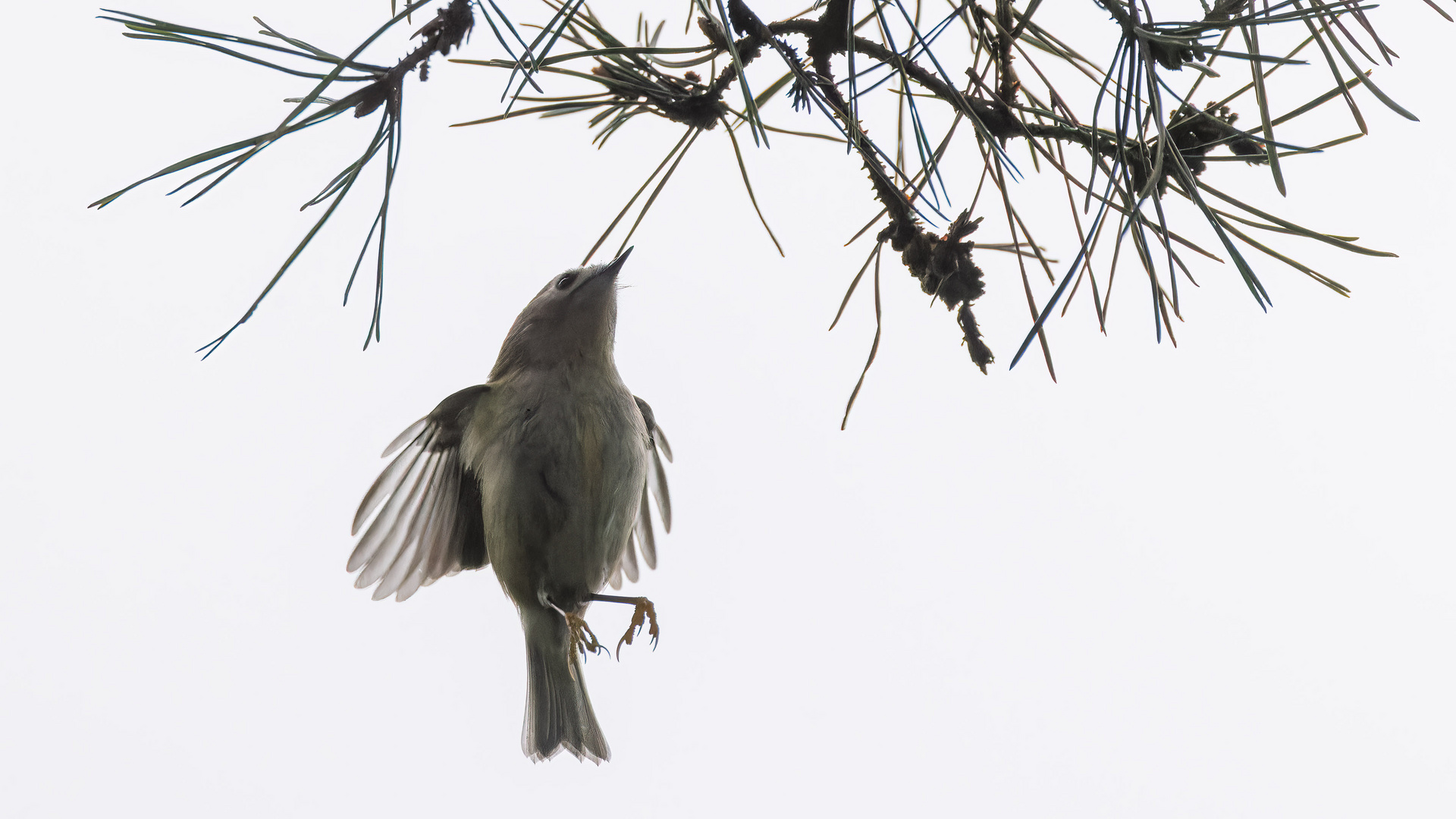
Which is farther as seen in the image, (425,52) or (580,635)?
(580,635)

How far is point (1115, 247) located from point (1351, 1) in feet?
0.82

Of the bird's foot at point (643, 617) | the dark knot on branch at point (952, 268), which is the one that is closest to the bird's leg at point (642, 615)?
the bird's foot at point (643, 617)

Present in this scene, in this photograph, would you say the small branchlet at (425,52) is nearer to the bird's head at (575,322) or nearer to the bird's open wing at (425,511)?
the bird's head at (575,322)

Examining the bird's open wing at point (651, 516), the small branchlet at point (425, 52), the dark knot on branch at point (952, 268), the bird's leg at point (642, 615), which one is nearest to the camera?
the small branchlet at point (425, 52)

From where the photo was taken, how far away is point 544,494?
1.81 m

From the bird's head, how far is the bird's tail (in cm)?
51

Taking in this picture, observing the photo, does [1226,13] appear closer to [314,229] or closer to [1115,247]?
[1115,247]

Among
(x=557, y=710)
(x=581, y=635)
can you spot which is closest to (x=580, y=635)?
(x=581, y=635)

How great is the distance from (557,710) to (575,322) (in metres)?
0.76

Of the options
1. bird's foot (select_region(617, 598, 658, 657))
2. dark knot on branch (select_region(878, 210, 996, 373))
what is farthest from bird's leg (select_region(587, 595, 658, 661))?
dark knot on branch (select_region(878, 210, 996, 373))

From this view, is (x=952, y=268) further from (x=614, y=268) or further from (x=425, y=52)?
(x=614, y=268)

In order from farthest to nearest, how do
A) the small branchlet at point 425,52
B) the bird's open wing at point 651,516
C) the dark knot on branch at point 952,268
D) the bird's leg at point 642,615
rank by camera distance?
the bird's open wing at point 651,516
the bird's leg at point 642,615
the dark knot on branch at point 952,268
the small branchlet at point 425,52

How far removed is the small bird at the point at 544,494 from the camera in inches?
71.4

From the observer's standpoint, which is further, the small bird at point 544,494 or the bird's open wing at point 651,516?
the bird's open wing at point 651,516
